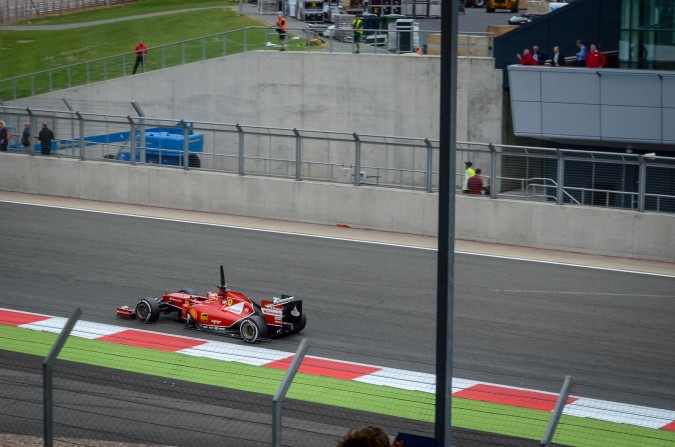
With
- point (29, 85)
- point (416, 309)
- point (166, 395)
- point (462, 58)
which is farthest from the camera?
point (29, 85)

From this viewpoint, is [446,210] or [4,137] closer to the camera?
[446,210]

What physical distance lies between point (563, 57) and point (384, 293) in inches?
652

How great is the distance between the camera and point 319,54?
36.9 meters

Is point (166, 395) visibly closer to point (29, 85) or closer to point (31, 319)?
point (31, 319)

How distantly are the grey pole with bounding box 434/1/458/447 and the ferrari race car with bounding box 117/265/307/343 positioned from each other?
7110 mm

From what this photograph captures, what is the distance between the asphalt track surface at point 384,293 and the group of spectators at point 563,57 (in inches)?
486

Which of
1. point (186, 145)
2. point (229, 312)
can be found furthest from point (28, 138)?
point (229, 312)

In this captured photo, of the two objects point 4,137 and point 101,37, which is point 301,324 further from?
point 101,37

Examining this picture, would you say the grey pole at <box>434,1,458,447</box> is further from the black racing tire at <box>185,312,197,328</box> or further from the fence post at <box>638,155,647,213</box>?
the fence post at <box>638,155,647,213</box>

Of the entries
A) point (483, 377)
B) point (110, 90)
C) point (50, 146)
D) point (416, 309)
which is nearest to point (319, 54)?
point (110, 90)

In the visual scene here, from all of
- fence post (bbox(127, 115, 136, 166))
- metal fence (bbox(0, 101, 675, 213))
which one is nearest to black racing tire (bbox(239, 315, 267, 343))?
metal fence (bbox(0, 101, 675, 213))

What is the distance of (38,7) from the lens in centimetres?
6712

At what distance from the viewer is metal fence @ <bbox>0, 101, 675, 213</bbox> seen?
2050cm

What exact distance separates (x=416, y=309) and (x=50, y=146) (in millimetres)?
13042
